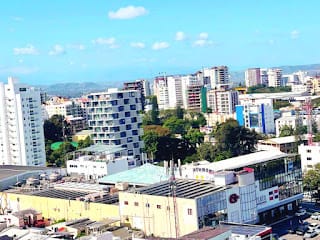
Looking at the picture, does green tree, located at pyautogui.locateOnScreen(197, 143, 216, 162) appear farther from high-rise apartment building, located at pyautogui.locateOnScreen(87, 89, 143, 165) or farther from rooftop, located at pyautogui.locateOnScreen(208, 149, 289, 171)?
rooftop, located at pyautogui.locateOnScreen(208, 149, 289, 171)

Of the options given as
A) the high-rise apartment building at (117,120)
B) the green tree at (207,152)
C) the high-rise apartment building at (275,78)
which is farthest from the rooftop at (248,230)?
the high-rise apartment building at (275,78)

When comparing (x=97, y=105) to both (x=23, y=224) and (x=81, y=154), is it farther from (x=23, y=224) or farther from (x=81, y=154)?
(x=23, y=224)

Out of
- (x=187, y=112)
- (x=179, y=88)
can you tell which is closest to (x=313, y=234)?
(x=187, y=112)

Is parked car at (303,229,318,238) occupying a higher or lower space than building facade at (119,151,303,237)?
lower

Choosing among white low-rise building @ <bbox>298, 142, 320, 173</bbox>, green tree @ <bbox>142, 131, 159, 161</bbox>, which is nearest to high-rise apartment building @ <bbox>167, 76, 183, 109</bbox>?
green tree @ <bbox>142, 131, 159, 161</bbox>

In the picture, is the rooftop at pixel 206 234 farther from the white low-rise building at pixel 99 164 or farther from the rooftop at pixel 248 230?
the white low-rise building at pixel 99 164

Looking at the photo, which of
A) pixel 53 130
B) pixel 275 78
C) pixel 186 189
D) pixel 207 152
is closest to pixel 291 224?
pixel 186 189

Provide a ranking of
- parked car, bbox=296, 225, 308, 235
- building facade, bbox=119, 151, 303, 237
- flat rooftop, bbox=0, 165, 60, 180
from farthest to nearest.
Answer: flat rooftop, bbox=0, 165, 60, 180 < parked car, bbox=296, 225, 308, 235 < building facade, bbox=119, 151, 303, 237
